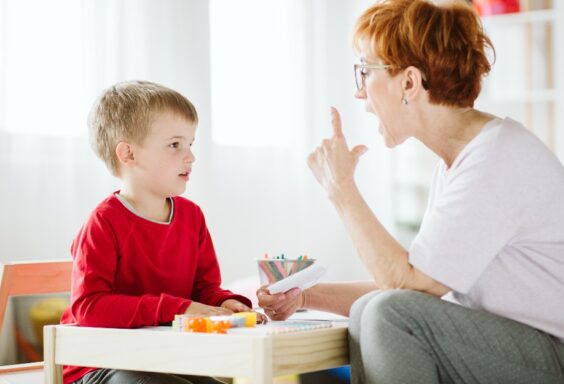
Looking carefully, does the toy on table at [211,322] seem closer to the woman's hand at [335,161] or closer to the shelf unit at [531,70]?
the woman's hand at [335,161]

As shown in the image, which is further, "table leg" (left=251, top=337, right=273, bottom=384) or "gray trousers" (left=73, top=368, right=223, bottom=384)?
"gray trousers" (left=73, top=368, right=223, bottom=384)

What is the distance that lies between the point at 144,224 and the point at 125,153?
0.16 m

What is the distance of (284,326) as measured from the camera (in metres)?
1.41

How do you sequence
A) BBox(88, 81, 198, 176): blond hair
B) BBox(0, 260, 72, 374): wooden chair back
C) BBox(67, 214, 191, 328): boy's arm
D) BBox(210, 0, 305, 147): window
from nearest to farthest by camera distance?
BBox(67, 214, 191, 328): boy's arm
BBox(88, 81, 198, 176): blond hair
BBox(0, 260, 72, 374): wooden chair back
BBox(210, 0, 305, 147): window

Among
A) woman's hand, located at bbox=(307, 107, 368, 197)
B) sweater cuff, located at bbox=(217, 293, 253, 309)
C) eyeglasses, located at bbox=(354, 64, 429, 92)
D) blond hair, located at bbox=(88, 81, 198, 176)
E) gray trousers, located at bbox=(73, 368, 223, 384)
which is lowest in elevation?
gray trousers, located at bbox=(73, 368, 223, 384)

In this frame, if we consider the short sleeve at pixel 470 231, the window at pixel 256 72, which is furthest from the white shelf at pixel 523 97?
the short sleeve at pixel 470 231

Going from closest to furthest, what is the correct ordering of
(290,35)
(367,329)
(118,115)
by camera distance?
(367,329) → (118,115) → (290,35)

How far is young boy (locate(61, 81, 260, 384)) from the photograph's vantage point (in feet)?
5.07

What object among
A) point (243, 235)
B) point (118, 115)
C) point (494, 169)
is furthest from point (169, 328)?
point (243, 235)

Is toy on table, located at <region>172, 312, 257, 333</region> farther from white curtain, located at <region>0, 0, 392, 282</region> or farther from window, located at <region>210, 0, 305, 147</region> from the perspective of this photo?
window, located at <region>210, 0, 305, 147</region>

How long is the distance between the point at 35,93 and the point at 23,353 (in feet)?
2.70

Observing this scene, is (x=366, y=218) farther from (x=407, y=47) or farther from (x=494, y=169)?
(x=407, y=47)

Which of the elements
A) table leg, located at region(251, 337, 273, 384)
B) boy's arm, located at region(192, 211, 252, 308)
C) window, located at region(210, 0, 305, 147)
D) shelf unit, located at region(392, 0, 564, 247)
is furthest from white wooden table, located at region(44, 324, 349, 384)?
shelf unit, located at region(392, 0, 564, 247)

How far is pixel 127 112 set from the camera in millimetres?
1675
